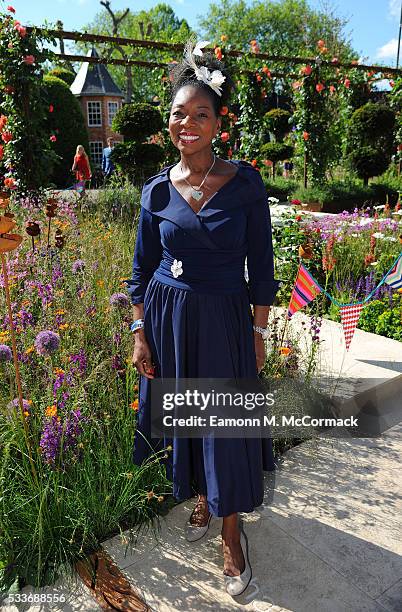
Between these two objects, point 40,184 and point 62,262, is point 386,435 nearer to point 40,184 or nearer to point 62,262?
point 62,262

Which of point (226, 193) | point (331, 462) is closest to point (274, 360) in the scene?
point (331, 462)

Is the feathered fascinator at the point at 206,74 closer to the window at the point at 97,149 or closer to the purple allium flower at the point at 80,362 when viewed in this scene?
the purple allium flower at the point at 80,362

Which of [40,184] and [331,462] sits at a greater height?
[40,184]

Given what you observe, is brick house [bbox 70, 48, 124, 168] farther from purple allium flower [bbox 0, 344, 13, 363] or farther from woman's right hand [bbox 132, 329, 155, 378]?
woman's right hand [bbox 132, 329, 155, 378]

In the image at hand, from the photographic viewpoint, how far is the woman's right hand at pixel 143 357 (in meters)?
2.25

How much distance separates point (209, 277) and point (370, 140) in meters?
14.1

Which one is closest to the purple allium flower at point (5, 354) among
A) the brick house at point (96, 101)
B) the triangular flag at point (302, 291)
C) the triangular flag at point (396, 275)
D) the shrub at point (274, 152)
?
the triangular flag at point (302, 291)

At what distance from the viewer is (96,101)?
28938 millimetres

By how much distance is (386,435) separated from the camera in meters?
3.22

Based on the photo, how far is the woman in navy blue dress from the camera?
1.97m

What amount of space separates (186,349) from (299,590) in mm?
1021

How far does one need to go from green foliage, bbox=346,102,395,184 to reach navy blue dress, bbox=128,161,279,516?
12.9 m

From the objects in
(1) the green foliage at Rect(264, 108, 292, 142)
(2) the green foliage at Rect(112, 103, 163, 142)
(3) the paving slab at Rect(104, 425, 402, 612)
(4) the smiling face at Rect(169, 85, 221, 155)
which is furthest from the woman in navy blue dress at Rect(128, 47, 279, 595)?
(1) the green foliage at Rect(264, 108, 292, 142)

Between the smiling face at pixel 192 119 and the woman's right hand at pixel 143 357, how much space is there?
0.79 m
